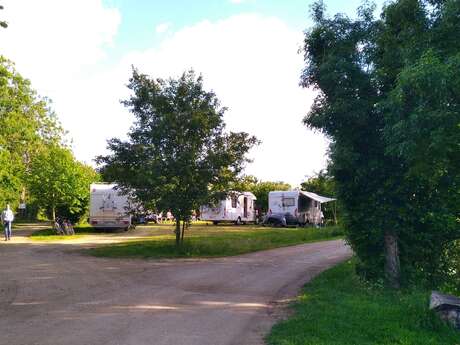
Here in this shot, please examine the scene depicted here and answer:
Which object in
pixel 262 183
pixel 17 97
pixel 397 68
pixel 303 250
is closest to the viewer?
pixel 397 68

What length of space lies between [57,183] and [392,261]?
22212 mm

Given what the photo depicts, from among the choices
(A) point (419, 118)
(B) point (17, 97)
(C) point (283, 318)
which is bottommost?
(C) point (283, 318)

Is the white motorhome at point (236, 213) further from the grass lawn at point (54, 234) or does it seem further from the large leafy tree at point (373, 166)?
the large leafy tree at point (373, 166)

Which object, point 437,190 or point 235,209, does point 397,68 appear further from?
point 235,209

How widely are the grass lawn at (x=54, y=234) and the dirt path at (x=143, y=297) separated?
7.67 m

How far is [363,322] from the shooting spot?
8.00m

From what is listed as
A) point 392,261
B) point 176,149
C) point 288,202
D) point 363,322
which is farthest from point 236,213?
point 363,322

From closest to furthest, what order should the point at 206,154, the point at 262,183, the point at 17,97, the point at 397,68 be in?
the point at 397,68 → the point at 206,154 → the point at 17,97 → the point at 262,183

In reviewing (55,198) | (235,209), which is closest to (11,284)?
(55,198)

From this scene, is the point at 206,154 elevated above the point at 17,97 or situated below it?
below

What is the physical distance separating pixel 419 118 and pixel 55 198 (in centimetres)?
2505

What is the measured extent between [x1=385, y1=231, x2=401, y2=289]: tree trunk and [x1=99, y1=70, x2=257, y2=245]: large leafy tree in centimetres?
826

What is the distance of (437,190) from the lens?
1168 centimetres

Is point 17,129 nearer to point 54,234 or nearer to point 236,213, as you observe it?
point 54,234
